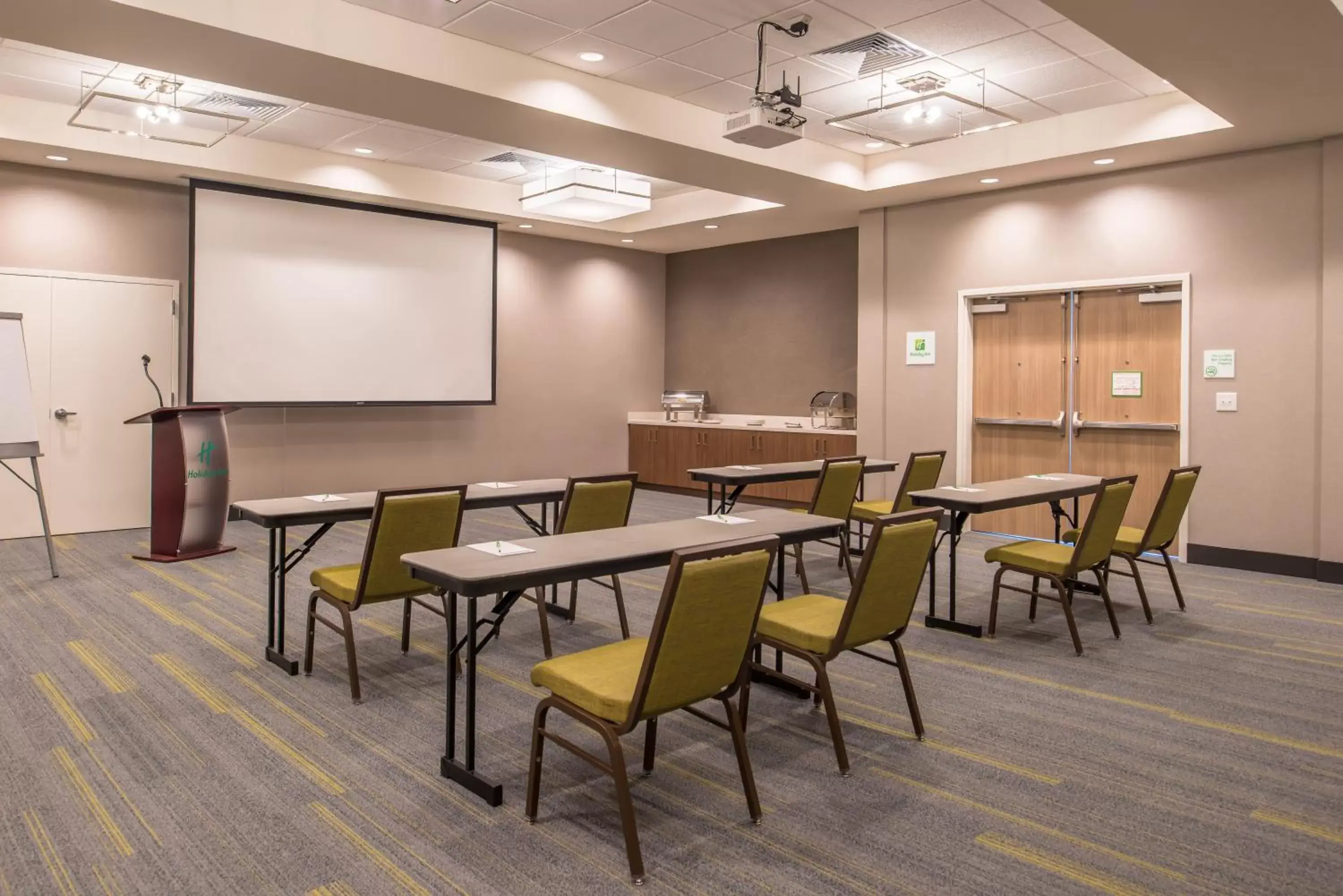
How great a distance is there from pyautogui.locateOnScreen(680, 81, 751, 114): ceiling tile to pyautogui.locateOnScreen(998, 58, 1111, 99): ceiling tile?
5.47ft

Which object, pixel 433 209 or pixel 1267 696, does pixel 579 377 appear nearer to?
pixel 433 209

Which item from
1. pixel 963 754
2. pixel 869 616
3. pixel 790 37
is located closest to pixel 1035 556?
pixel 963 754

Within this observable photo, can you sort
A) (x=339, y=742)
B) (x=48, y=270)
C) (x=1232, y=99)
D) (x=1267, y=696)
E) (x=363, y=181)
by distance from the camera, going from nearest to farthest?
(x=339, y=742) → (x=1267, y=696) → (x=1232, y=99) → (x=48, y=270) → (x=363, y=181)

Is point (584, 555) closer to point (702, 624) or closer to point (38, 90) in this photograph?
point (702, 624)

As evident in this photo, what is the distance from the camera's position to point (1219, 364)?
6.29 meters

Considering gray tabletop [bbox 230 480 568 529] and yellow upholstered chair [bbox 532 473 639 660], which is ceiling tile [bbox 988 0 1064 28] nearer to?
yellow upholstered chair [bbox 532 473 639 660]

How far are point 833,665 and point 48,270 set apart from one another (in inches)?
270

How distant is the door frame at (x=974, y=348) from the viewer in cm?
643

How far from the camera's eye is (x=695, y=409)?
1055 centimetres

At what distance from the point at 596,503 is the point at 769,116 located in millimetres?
2367

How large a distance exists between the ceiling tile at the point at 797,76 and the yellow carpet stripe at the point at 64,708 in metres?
4.66

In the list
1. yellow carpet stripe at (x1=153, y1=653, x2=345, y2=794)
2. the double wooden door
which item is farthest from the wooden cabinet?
yellow carpet stripe at (x1=153, y1=653, x2=345, y2=794)

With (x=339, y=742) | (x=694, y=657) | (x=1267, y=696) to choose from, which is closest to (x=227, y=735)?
(x=339, y=742)

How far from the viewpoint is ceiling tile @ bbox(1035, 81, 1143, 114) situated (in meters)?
5.79
